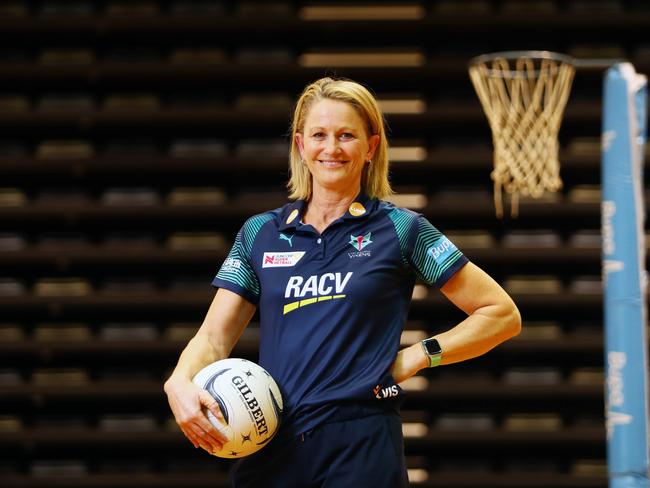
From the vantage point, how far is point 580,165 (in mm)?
6961

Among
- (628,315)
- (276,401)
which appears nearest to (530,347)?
(628,315)

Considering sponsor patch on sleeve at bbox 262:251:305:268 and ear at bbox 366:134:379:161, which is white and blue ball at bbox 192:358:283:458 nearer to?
sponsor patch on sleeve at bbox 262:251:305:268

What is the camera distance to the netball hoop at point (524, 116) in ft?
18.3

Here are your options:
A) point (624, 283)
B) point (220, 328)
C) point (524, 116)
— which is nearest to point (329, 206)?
point (220, 328)

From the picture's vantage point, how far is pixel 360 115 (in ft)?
7.22

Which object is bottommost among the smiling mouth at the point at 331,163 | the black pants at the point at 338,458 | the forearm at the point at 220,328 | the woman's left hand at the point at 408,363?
the black pants at the point at 338,458

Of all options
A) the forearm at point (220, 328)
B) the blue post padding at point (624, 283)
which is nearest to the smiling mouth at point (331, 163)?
the forearm at point (220, 328)

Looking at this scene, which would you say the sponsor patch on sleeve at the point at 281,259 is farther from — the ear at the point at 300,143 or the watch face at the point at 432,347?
the watch face at the point at 432,347

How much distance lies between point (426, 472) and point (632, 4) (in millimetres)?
3786

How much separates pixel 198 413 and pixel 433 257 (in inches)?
24.9

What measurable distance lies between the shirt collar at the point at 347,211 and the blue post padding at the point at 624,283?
8.44 feet

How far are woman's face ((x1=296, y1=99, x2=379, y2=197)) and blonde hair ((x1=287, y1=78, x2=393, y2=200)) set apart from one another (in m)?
0.02

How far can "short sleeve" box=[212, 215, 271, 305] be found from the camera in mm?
2283

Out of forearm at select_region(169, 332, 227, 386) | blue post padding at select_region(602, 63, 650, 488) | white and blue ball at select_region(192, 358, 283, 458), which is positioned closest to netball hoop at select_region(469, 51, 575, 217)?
blue post padding at select_region(602, 63, 650, 488)
